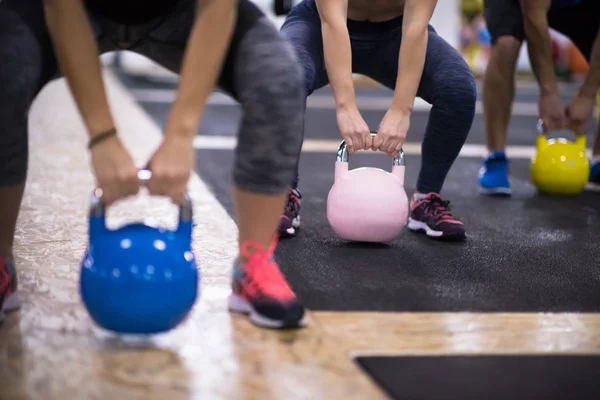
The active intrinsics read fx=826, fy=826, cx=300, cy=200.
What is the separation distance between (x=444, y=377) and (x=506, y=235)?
121 centimetres

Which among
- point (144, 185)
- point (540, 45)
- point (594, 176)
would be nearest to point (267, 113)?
point (144, 185)

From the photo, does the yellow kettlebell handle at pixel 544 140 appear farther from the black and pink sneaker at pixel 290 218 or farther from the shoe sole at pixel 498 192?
the black and pink sneaker at pixel 290 218

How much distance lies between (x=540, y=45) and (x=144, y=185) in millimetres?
2027

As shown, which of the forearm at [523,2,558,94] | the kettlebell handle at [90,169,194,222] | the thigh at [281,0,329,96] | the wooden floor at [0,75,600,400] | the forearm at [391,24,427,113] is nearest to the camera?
the wooden floor at [0,75,600,400]

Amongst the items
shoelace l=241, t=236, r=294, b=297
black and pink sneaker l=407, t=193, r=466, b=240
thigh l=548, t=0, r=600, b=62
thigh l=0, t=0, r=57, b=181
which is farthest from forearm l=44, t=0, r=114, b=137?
thigh l=548, t=0, r=600, b=62

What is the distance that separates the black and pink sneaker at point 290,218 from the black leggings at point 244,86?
0.74 meters

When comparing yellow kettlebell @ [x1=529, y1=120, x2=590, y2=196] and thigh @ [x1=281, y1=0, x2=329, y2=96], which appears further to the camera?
yellow kettlebell @ [x1=529, y1=120, x2=590, y2=196]

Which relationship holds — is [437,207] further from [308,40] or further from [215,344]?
[215,344]

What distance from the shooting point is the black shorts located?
3.09 meters

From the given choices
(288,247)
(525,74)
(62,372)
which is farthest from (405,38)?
(525,74)

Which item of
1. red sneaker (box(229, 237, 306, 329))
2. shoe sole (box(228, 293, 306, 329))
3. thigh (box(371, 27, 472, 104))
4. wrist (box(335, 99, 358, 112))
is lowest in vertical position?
shoe sole (box(228, 293, 306, 329))

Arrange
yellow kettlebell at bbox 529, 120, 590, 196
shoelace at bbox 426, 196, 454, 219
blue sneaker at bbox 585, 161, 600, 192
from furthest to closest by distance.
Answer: blue sneaker at bbox 585, 161, 600, 192
yellow kettlebell at bbox 529, 120, 590, 196
shoelace at bbox 426, 196, 454, 219

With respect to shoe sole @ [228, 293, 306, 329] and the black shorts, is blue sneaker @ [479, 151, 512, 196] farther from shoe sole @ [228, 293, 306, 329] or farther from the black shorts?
shoe sole @ [228, 293, 306, 329]

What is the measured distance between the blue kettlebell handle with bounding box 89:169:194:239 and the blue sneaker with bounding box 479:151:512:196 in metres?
1.97
